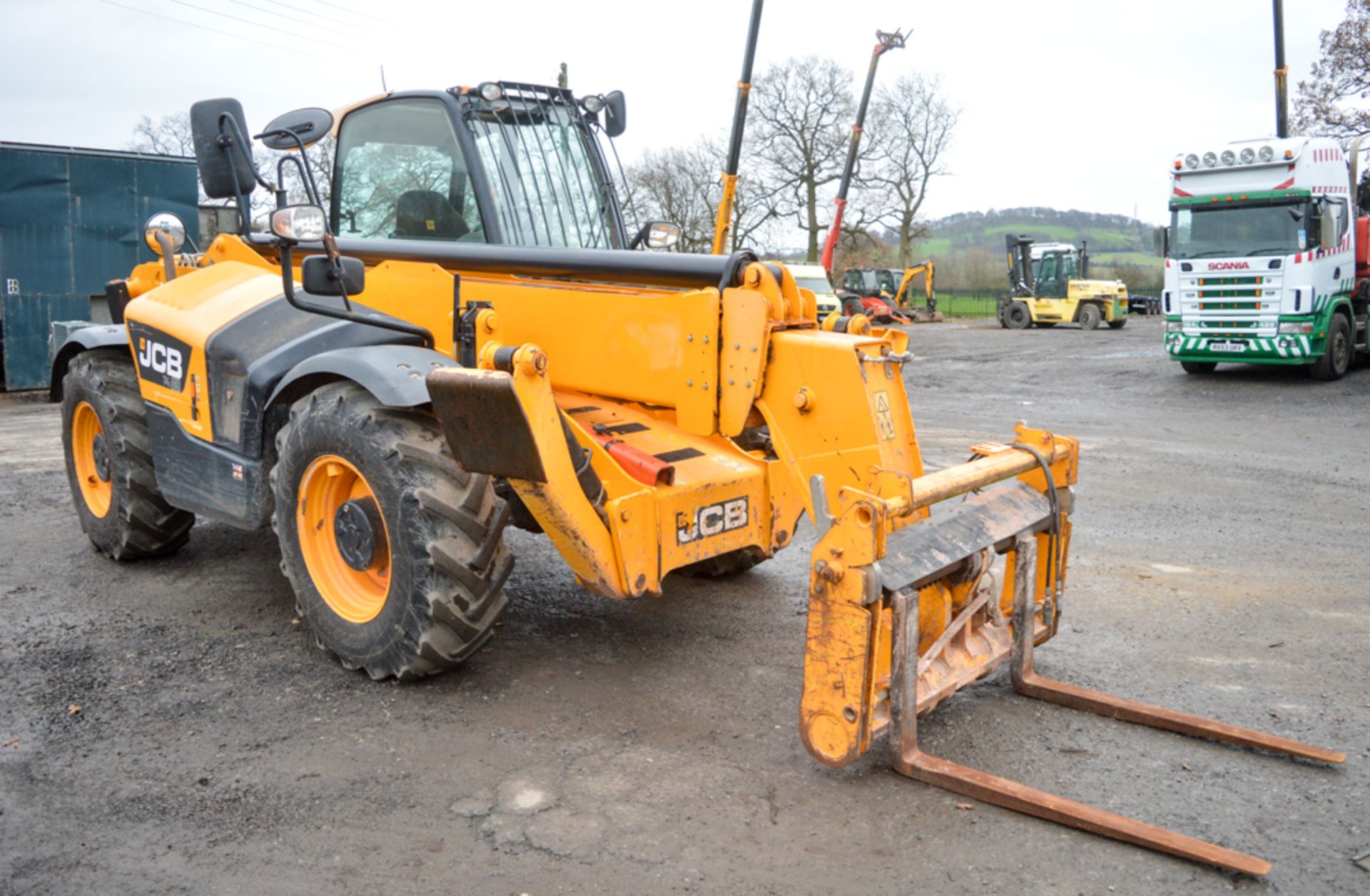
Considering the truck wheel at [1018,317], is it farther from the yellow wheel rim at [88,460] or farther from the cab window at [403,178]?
the cab window at [403,178]

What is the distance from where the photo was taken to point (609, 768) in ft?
12.1

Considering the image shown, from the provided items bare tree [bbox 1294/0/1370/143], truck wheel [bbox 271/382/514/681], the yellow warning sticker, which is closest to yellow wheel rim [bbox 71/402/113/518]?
truck wheel [bbox 271/382/514/681]

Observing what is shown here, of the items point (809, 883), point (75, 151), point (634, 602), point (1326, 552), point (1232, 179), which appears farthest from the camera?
point (1232, 179)

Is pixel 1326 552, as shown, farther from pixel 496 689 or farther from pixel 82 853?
pixel 82 853

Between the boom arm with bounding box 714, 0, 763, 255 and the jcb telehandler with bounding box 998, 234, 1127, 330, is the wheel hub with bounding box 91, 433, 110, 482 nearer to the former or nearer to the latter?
the boom arm with bounding box 714, 0, 763, 255

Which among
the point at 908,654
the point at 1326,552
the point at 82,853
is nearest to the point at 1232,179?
the point at 1326,552

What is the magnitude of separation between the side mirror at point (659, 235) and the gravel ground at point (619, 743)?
1.74 metres

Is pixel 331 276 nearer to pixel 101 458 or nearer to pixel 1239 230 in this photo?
pixel 101 458

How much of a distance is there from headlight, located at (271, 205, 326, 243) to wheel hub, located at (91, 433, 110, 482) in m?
2.50

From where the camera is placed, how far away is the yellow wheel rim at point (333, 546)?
177 inches

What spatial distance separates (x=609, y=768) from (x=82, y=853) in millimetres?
1557

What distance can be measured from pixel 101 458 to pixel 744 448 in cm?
387

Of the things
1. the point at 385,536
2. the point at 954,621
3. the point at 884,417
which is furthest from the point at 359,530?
the point at 954,621

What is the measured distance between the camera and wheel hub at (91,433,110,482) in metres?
6.13
